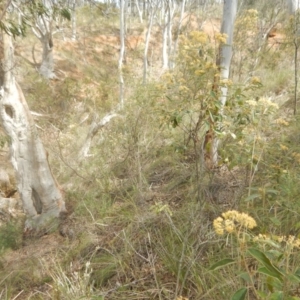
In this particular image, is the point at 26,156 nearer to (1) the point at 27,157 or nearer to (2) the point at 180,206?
(1) the point at 27,157

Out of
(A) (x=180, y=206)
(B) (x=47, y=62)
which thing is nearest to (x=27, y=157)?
(A) (x=180, y=206)

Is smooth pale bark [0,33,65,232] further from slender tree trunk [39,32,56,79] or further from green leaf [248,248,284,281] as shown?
slender tree trunk [39,32,56,79]

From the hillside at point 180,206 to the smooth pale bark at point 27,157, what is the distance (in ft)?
0.81

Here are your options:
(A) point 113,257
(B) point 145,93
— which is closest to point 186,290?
(A) point 113,257

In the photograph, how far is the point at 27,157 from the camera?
366 cm

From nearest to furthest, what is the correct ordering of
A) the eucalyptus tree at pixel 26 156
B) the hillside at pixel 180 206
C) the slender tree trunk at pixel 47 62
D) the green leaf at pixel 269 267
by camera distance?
the green leaf at pixel 269 267 < the hillside at pixel 180 206 < the eucalyptus tree at pixel 26 156 < the slender tree trunk at pixel 47 62

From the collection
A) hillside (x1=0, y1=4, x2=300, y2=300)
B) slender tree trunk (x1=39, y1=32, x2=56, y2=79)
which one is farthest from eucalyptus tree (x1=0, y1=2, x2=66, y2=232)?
slender tree trunk (x1=39, y1=32, x2=56, y2=79)

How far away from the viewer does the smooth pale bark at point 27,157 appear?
3.40 meters

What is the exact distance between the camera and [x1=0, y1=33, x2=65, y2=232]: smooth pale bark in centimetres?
340

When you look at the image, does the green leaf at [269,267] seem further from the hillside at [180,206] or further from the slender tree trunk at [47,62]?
the slender tree trunk at [47,62]

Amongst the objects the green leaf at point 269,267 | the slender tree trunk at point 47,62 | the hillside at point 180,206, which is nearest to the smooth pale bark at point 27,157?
the hillside at point 180,206

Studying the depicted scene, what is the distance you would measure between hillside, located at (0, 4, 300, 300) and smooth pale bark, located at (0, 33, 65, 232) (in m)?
→ 0.25

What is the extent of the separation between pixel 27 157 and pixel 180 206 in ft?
6.48

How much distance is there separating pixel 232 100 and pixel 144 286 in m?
1.30
